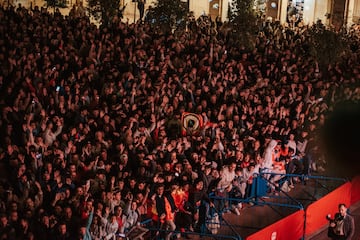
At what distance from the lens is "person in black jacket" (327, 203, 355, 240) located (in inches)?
449

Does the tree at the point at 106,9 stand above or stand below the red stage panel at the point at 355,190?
above

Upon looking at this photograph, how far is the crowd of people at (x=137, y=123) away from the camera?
10.7m

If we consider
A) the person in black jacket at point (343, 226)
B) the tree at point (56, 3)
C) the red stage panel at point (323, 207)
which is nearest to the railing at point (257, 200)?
the red stage panel at point (323, 207)

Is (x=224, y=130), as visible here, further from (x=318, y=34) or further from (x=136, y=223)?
(x=318, y=34)

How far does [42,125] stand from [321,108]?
7.80 metres

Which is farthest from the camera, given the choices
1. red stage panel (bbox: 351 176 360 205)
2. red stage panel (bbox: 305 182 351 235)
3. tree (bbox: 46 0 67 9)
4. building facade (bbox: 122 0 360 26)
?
building facade (bbox: 122 0 360 26)

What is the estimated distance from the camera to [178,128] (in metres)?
14.3

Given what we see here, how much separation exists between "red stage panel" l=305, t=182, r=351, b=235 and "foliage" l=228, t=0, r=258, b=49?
26.8ft

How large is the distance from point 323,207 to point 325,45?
35.1 feet

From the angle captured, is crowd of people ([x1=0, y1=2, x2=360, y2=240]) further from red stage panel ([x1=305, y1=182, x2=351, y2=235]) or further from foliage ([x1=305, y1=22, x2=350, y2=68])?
foliage ([x1=305, y1=22, x2=350, y2=68])

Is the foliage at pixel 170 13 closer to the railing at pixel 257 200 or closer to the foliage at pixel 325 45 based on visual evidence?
the foliage at pixel 325 45

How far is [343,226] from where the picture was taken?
11516mm

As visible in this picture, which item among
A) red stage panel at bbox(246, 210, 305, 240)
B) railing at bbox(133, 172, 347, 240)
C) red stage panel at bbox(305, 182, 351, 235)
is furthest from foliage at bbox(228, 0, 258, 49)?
red stage panel at bbox(246, 210, 305, 240)

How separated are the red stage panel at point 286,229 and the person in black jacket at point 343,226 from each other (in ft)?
3.27
